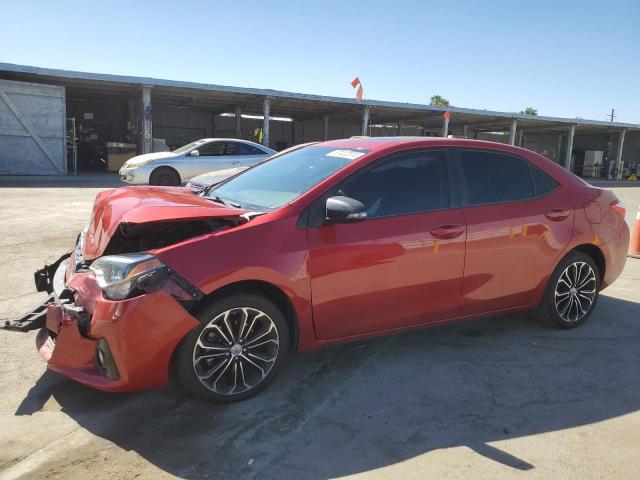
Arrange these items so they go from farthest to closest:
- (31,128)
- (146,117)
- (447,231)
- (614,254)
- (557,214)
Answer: (146,117)
(31,128)
(614,254)
(557,214)
(447,231)

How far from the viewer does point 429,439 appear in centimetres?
281

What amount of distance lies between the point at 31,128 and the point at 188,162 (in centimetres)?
996

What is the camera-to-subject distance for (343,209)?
313 cm

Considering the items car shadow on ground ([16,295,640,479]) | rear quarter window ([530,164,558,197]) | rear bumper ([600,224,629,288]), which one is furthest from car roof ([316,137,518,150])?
car shadow on ground ([16,295,640,479])

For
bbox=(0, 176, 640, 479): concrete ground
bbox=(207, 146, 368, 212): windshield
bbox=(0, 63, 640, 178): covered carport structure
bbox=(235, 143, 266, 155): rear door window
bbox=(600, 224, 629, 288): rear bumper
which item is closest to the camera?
bbox=(0, 176, 640, 479): concrete ground

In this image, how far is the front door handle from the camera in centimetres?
358

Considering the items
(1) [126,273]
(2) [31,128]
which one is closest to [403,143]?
(1) [126,273]

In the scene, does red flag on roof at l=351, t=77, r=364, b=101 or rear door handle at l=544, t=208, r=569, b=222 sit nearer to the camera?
rear door handle at l=544, t=208, r=569, b=222

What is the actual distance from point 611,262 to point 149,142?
68.4 feet

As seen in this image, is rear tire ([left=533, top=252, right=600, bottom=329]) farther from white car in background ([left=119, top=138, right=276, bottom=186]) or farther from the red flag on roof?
the red flag on roof

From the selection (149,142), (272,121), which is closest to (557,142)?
(272,121)

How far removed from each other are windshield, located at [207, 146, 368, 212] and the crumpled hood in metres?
0.24

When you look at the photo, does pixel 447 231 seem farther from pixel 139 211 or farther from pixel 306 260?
pixel 139 211

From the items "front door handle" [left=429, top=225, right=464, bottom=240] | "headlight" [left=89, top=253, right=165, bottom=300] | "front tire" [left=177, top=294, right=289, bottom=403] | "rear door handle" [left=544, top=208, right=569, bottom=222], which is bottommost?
"front tire" [left=177, top=294, right=289, bottom=403]
